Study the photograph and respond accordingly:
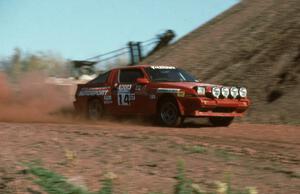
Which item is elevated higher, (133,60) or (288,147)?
(133,60)

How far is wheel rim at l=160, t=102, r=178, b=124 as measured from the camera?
1302 centimetres

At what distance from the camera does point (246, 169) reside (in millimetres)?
7137

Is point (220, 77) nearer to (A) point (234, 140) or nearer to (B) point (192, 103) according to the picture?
(B) point (192, 103)

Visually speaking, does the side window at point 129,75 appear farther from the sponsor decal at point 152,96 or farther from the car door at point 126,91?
the sponsor decal at point 152,96

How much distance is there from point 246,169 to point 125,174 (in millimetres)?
1439

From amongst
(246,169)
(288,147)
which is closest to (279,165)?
(246,169)

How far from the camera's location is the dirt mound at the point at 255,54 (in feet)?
57.9

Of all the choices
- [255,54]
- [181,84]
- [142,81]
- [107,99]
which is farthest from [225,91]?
[255,54]

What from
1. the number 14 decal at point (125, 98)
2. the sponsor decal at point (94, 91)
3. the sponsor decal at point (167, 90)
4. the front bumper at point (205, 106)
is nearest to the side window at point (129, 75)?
the number 14 decal at point (125, 98)

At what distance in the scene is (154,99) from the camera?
13.4m

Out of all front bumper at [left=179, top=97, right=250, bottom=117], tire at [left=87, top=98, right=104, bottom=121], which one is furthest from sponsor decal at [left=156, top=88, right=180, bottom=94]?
tire at [left=87, top=98, right=104, bottom=121]

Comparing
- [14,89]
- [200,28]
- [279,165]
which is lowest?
[279,165]

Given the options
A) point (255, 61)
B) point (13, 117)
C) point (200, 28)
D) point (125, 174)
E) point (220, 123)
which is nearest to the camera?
point (125, 174)

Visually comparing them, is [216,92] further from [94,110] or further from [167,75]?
[94,110]
